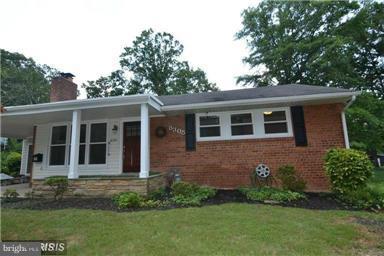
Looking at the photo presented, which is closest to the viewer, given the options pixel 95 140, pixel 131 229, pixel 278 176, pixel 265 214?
pixel 131 229

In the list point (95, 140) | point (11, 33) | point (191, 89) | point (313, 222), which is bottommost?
point (313, 222)

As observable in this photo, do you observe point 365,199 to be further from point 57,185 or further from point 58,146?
point 58,146

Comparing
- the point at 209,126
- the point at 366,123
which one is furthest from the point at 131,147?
the point at 366,123

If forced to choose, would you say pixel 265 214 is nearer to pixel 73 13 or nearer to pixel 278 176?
pixel 278 176

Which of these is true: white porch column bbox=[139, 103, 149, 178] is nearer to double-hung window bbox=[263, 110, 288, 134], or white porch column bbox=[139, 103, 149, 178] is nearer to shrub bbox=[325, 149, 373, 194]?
double-hung window bbox=[263, 110, 288, 134]

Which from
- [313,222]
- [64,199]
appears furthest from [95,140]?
[313,222]

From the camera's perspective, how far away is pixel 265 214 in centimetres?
469

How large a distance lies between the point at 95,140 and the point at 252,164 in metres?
5.97

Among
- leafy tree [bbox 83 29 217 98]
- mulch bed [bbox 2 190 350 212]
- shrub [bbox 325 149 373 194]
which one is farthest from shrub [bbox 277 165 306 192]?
leafy tree [bbox 83 29 217 98]

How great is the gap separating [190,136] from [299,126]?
3.66 meters

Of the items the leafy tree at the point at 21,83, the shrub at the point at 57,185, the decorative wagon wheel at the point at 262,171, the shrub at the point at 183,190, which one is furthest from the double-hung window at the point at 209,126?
the leafy tree at the point at 21,83

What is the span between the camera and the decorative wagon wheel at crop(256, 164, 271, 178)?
7.54 metres

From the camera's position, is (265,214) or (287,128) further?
(287,128)

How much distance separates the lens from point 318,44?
53.6 ft
